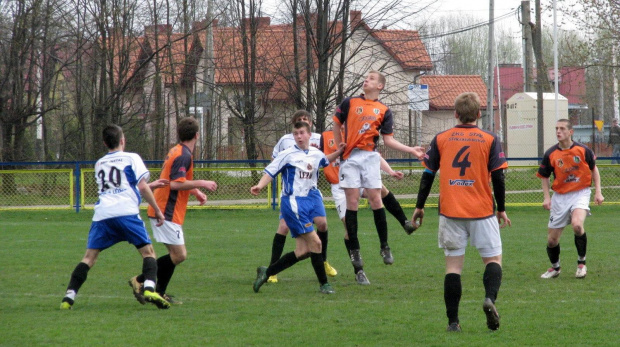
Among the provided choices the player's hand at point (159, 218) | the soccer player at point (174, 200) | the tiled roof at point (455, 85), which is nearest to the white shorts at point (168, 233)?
the soccer player at point (174, 200)

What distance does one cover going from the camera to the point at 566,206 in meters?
9.01

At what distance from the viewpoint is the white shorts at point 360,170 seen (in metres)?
8.33

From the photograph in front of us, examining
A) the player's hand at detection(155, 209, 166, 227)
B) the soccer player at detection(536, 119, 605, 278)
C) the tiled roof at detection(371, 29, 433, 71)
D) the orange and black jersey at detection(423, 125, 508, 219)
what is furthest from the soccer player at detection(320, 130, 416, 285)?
the tiled roof at detection(371, 29, 433, 71)

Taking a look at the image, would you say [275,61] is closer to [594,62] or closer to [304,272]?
[594,62]

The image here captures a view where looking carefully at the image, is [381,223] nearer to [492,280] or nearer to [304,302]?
[304,302]

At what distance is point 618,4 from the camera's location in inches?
1027

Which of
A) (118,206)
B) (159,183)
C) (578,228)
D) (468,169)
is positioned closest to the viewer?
(468,169)

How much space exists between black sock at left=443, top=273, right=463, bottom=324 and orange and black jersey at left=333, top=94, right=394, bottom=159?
269 centimetres

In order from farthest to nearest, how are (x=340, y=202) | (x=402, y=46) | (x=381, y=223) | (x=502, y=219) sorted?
(x=402, y=46) < (x=340, y=202) < (x=381, y=223) < (x=502, y=219)

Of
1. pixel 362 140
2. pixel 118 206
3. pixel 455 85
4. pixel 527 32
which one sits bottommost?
pixel 118 206

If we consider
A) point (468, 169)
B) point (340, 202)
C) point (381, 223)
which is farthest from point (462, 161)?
point (340, 202)

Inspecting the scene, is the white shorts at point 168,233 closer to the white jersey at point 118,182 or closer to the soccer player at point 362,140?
the white jersey at point 118,182

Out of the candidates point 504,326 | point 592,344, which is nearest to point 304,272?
point 504,326

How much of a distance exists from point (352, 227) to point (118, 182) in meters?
2.73
